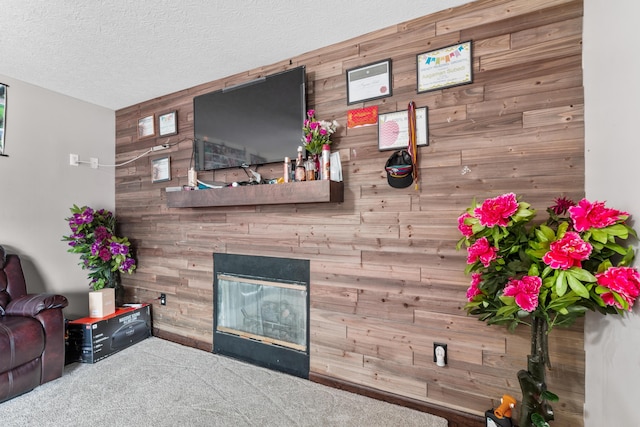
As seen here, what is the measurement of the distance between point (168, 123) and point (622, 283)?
3582 mm

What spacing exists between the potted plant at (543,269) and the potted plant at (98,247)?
327cm

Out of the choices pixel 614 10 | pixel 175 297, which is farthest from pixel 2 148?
pixel 614 10

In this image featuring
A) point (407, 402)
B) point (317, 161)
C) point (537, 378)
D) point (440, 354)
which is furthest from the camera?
point (317, 161)

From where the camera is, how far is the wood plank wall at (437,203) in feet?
5.43

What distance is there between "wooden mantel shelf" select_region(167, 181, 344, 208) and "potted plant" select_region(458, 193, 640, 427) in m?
0.87

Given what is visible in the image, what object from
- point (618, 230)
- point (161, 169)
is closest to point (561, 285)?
point (618, 230)

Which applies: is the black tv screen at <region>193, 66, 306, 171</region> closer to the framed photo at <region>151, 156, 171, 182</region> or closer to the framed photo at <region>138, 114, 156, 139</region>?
the framed photo at <region>151, 156, 171, 182</region>

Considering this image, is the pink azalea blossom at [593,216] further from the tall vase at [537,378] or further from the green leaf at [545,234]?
the tall vase at [537,378]

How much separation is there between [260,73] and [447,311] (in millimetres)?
2361

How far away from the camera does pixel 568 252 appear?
47.4 inches

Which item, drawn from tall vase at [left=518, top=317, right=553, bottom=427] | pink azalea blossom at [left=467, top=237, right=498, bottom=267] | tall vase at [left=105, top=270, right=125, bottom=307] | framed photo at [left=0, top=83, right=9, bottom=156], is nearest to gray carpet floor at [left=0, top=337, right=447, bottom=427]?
tall vase at [left=518, top=317, right=553, bottom=427]

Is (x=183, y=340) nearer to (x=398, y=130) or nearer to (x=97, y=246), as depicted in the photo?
(x=97, y=246)

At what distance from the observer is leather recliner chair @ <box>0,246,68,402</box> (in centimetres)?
206

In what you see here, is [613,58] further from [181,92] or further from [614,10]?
[181,92]
